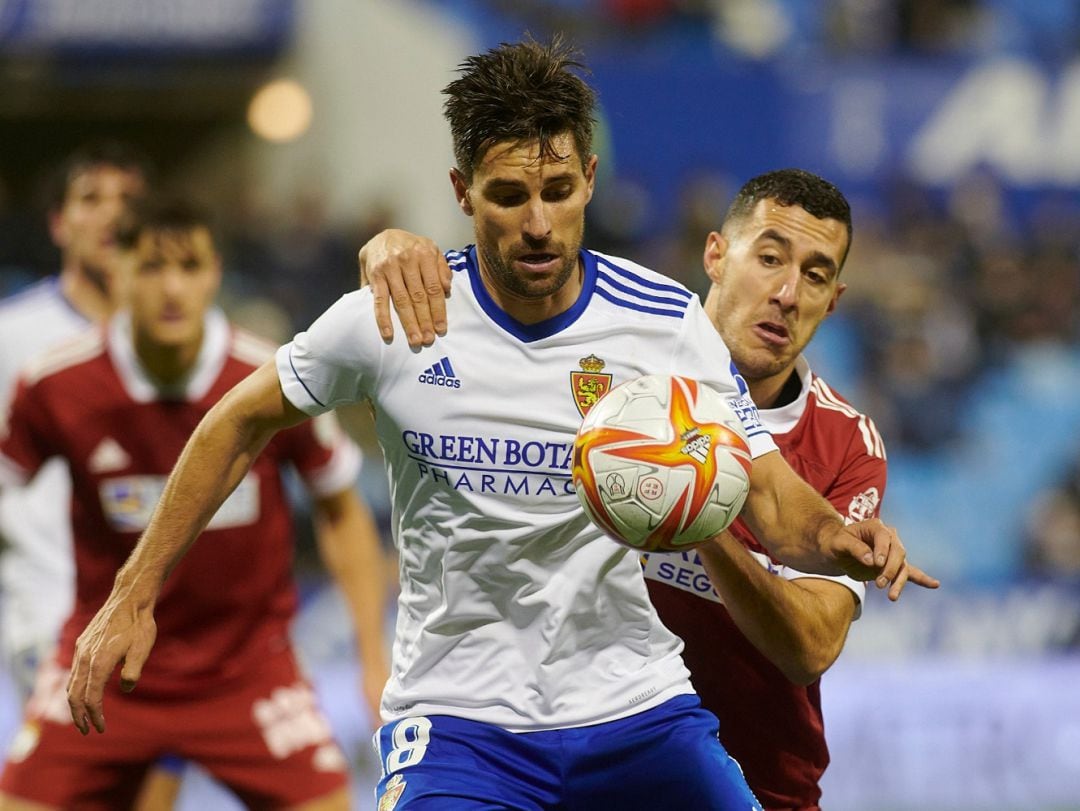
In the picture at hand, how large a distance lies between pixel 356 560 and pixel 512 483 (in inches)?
86.2

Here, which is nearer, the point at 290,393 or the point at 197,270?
the point at 290,393

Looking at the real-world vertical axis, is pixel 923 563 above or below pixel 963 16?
below

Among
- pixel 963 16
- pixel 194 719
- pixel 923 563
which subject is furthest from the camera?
pixel 963 16

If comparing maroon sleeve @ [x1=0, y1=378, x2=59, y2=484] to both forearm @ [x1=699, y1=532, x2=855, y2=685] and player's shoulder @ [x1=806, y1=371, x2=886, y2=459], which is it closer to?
player's shoulder @ [x1=806, y1=371, x2=886, y2=459]

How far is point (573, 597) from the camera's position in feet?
12.4

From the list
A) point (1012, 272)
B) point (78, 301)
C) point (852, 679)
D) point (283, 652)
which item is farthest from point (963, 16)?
point (283, 652)

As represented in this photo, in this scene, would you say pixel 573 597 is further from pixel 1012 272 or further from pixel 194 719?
pixel 1012 272

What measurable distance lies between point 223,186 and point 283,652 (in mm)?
12749

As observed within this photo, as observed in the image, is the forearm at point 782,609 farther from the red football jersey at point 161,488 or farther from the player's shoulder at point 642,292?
the red football jersey at point 161,488

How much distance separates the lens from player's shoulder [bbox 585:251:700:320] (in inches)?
153

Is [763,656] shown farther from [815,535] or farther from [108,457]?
[108,457]

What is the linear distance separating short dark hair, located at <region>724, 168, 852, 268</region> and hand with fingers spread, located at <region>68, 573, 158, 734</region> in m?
1.95

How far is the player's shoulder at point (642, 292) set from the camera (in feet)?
12.7

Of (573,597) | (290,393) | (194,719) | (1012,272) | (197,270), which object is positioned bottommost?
(194,719)
